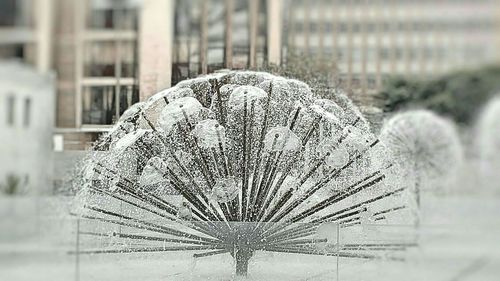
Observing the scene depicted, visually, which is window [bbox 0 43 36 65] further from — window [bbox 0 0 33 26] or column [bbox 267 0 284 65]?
column [bbox 267 0 284 65]

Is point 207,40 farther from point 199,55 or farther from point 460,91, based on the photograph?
point 460,91

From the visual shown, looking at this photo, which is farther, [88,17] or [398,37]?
[398,37]

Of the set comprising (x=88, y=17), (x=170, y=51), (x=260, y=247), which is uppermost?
(x=88, y=17)

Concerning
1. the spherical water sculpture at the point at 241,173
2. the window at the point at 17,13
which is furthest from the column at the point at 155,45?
the window at the point at 17,13

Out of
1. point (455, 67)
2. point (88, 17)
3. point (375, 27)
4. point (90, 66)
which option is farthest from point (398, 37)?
point (90, 66)

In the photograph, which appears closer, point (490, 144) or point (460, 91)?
point (490, 144)

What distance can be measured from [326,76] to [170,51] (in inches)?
87.8

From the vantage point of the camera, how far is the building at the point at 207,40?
391 inches

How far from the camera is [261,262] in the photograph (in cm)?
610

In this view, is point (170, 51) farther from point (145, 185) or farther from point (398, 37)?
point (398, 37)

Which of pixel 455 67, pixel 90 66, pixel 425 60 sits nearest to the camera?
pixel 90 66

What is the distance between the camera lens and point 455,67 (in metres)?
28.4

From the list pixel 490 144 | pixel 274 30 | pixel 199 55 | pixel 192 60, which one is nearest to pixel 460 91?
pixel 490 144

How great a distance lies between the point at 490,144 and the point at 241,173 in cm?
2028
